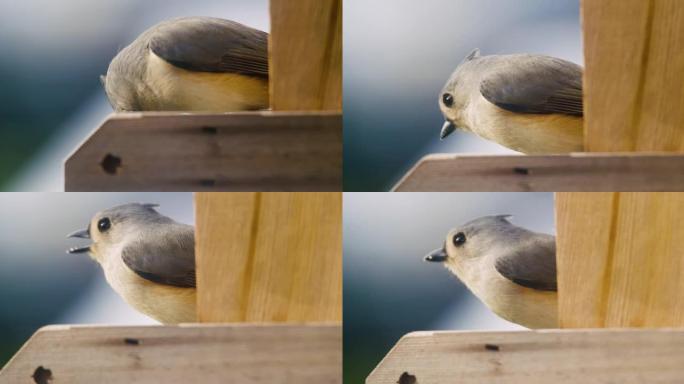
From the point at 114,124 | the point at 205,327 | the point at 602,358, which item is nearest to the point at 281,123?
the point at 114,124

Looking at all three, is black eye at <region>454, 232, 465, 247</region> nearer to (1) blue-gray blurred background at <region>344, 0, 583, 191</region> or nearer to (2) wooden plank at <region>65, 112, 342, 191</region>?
(1) blue-gray blurred background at <region>344, 0, 583, 191</region>

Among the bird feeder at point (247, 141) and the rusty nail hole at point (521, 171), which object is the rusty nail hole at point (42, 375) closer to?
the bird feeder at point (247, 141)

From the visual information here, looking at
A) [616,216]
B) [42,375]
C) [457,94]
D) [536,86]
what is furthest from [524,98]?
[42,375]

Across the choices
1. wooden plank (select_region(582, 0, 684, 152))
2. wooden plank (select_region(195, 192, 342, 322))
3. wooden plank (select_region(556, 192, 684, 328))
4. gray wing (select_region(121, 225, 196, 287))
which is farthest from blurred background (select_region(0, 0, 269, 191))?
wooden plank (select_region(556, 192, 684, 328))

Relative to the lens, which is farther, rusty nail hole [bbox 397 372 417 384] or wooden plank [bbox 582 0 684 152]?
rusty nail hole [bbox 397 372 417 384]

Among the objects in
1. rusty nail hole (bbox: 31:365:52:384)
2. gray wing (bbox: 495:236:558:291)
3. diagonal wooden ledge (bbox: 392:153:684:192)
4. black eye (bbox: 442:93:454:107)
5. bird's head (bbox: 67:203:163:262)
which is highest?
black eye (bbox: 442:93:454:107)

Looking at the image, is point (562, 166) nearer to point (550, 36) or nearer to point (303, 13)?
point (550, 36)
